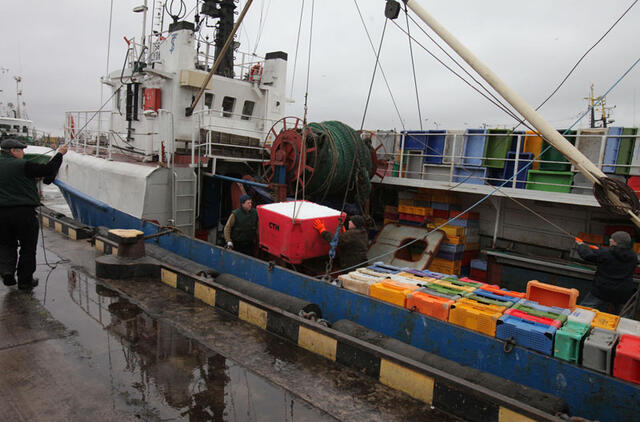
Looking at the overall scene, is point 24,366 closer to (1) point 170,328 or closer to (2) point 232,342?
(1) point 170,328

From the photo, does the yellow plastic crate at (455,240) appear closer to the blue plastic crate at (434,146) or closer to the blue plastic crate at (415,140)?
the blue plastic crate at (434,146)

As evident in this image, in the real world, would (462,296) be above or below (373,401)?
above

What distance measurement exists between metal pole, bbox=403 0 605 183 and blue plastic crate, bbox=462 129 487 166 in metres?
4.17

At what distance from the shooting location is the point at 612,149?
735 cm

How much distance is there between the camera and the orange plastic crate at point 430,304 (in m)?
4.23

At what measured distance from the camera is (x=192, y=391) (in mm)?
3461

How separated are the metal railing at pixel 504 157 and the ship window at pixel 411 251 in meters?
1.58

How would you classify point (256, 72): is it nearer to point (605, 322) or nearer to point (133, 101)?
point (133, 101)

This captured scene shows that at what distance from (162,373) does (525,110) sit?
4560 millimetres

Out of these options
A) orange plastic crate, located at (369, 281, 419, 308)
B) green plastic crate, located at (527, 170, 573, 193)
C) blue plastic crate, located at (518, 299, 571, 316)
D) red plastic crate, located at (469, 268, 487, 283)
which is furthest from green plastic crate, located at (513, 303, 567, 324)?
red plastic crate, located at (469, 268, 487, 283)

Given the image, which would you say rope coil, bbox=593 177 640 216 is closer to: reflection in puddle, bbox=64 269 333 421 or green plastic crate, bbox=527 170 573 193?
green plastic crate, bbox=527 170 573 193

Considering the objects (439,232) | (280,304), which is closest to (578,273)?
(439,232)

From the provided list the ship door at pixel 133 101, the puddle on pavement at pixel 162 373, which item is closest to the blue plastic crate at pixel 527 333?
the puddle on pavement at pixel 162 373

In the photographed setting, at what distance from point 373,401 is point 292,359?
3.20ft
